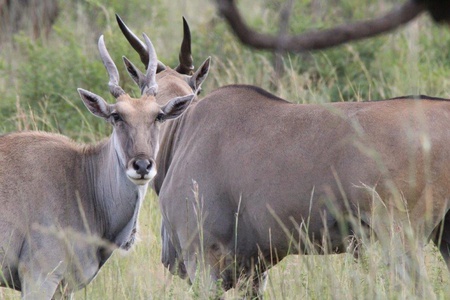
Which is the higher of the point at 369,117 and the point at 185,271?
the point at 369,117

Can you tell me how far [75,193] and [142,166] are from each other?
26.6 inches

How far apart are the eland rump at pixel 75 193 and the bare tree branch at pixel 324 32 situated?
307cm

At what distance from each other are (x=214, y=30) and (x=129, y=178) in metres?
5.26

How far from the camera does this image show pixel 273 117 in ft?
16.7

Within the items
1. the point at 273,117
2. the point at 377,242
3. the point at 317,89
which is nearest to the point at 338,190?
the point at 377,242

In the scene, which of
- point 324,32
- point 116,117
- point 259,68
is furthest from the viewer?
point 259,68

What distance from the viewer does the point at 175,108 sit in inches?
225

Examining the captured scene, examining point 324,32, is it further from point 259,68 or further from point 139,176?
point 259,68

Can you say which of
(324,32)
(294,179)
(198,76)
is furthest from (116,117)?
(324,32)

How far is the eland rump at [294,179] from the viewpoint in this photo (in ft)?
14.4

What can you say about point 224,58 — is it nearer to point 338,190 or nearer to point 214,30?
point 214,30

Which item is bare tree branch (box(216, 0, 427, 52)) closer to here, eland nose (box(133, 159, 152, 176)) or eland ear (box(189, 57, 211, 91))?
eland nose (box(133, 159, 152, 176))

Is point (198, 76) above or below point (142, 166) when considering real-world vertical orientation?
above

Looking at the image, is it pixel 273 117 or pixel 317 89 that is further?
pixel 317 89
